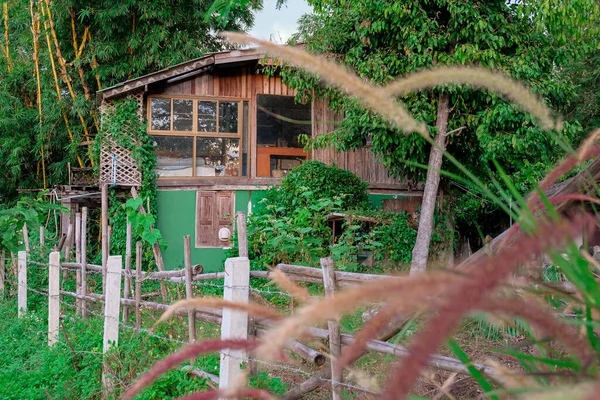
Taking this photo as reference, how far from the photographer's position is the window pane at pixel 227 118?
40.1 ft

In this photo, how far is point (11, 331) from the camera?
662 cm

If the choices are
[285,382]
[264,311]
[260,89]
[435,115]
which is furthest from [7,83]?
[264,311]

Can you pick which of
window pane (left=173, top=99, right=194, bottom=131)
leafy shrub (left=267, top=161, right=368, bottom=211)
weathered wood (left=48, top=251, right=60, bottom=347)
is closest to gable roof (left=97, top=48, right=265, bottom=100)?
window pane (left=173, top=99, right=194, bottom=131)

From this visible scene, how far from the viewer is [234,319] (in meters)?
3.63

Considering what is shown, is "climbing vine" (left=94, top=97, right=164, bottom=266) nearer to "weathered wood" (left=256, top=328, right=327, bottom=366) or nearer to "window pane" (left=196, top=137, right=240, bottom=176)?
"window pane" (left=196, top=137, right=240, bottom=176)

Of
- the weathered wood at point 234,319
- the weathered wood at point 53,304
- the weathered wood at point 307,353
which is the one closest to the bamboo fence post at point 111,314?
the weathered wood at point 53,304

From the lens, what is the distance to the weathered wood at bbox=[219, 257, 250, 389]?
3568 mm

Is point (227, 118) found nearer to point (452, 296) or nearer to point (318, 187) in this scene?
point (318, 187)

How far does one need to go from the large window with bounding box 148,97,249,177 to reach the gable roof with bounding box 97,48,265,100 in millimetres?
696

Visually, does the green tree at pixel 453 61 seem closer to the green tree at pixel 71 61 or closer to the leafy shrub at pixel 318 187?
the leafy shrub at pixel 318 187

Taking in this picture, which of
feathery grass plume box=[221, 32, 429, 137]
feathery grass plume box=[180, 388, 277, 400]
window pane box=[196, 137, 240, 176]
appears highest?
window pane box=[196, 137, 240, 176]

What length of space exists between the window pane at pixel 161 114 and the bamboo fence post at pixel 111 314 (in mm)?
7278

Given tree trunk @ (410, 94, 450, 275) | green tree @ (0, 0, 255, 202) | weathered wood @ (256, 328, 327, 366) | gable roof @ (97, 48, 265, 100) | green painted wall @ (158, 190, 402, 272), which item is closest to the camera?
weathered wood @ (256, 328, 327, 366)

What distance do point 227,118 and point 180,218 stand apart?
96.1 inches
